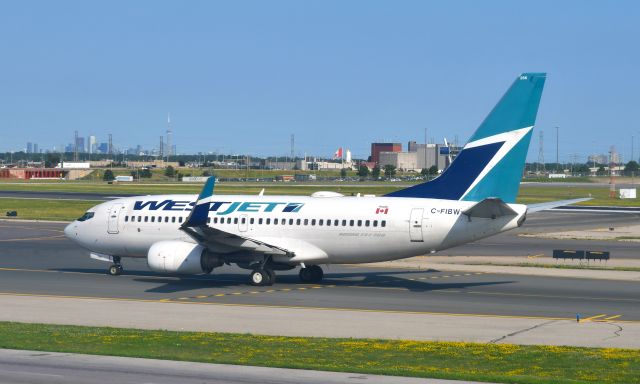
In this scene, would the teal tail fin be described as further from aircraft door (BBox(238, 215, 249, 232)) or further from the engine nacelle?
the engine nacelle

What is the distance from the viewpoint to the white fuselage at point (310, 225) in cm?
4119

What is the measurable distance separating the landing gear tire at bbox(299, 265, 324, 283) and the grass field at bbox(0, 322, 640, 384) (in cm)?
1499

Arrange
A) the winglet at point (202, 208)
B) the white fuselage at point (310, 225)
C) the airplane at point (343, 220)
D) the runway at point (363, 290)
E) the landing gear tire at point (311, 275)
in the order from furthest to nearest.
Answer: the landing gear tire at point (311, 275)
the white fuselage at point (310, 225)
the airplane at point (343, 220)
the winglet at point (202, 208)
the runway at point (363, 290)

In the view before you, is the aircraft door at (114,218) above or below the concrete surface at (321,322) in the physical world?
above

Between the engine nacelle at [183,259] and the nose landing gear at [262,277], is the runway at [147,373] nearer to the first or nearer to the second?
the engine nacelle at [183,259]

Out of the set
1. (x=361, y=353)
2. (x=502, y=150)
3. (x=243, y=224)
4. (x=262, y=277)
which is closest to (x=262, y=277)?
(x=262, y=277)

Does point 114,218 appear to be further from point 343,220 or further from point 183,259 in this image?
point 343,220

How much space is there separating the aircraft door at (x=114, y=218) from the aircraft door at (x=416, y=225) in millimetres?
14315

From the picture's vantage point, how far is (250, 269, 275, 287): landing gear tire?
144 ft

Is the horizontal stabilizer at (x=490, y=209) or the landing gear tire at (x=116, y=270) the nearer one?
the horizontal stabilizer at (x=490, y=209)

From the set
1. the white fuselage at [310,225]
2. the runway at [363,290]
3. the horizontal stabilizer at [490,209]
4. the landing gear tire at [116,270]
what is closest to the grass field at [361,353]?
the runway at [363,290]

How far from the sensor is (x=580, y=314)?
35625 millimetres

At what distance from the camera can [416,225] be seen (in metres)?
41.5

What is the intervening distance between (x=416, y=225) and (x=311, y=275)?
20.4 feet
